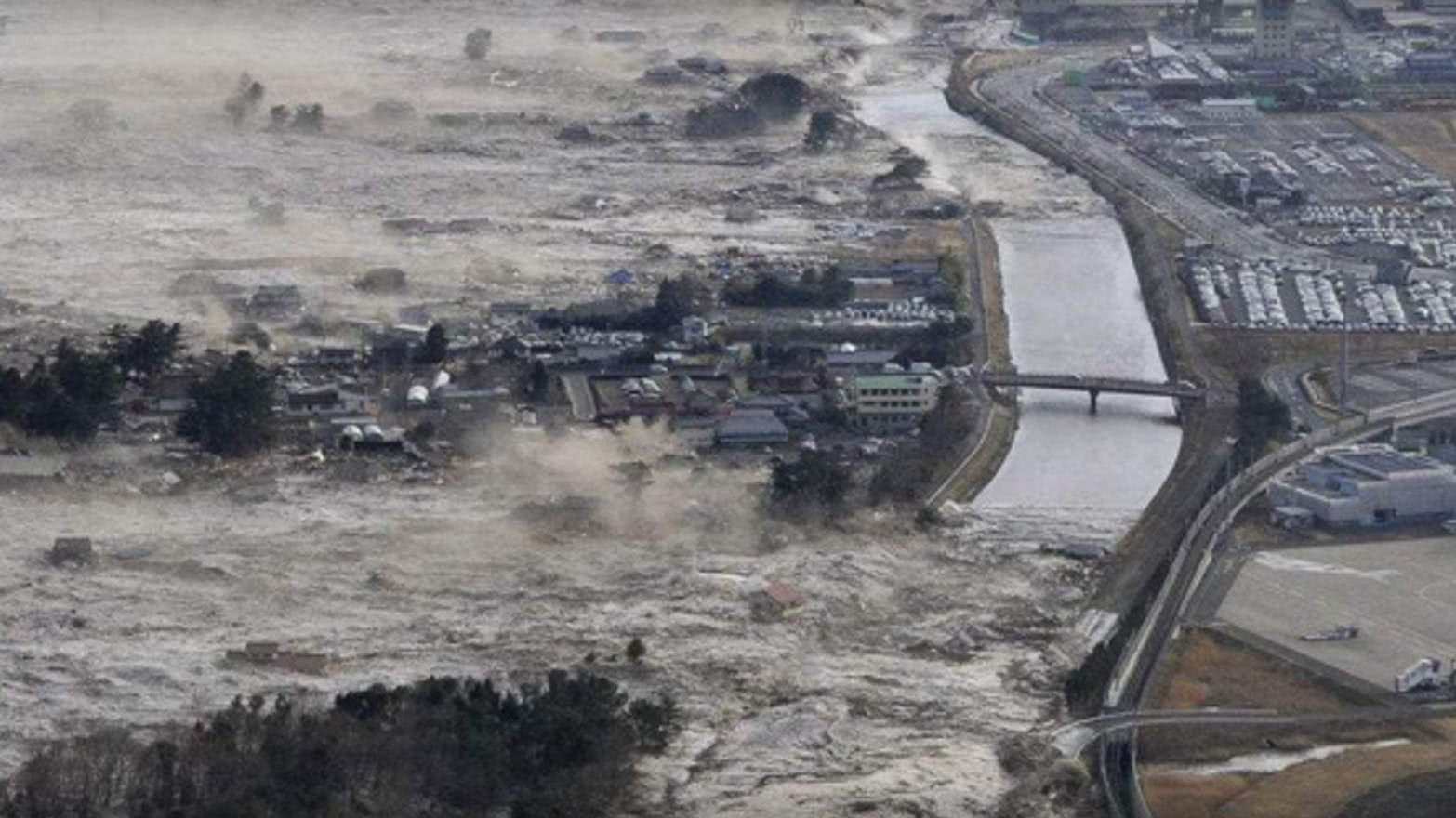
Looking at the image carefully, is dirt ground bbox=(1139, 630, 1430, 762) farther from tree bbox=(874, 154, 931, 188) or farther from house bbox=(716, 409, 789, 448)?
tree bbox=(874, 154, 931, 188)

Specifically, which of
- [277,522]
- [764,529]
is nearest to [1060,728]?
[764,529]

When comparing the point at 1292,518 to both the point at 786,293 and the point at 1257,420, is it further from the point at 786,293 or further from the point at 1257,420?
the point at 786,293

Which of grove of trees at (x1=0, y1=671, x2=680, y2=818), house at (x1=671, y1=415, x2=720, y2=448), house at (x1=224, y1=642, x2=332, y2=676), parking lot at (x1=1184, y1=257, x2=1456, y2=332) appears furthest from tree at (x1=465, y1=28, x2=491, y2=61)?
grove of trees at (x1=0, y1=671, x2=680, y2=818)

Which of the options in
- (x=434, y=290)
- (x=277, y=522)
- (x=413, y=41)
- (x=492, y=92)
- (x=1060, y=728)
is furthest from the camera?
(x=413, y=41)

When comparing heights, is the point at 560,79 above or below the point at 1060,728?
below

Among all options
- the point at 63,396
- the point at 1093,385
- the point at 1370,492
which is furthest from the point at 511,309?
the point at 1370,492

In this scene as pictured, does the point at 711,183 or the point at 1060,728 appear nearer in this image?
the point at 1060,728

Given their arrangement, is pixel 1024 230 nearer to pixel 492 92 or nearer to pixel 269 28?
pixel 492 92
